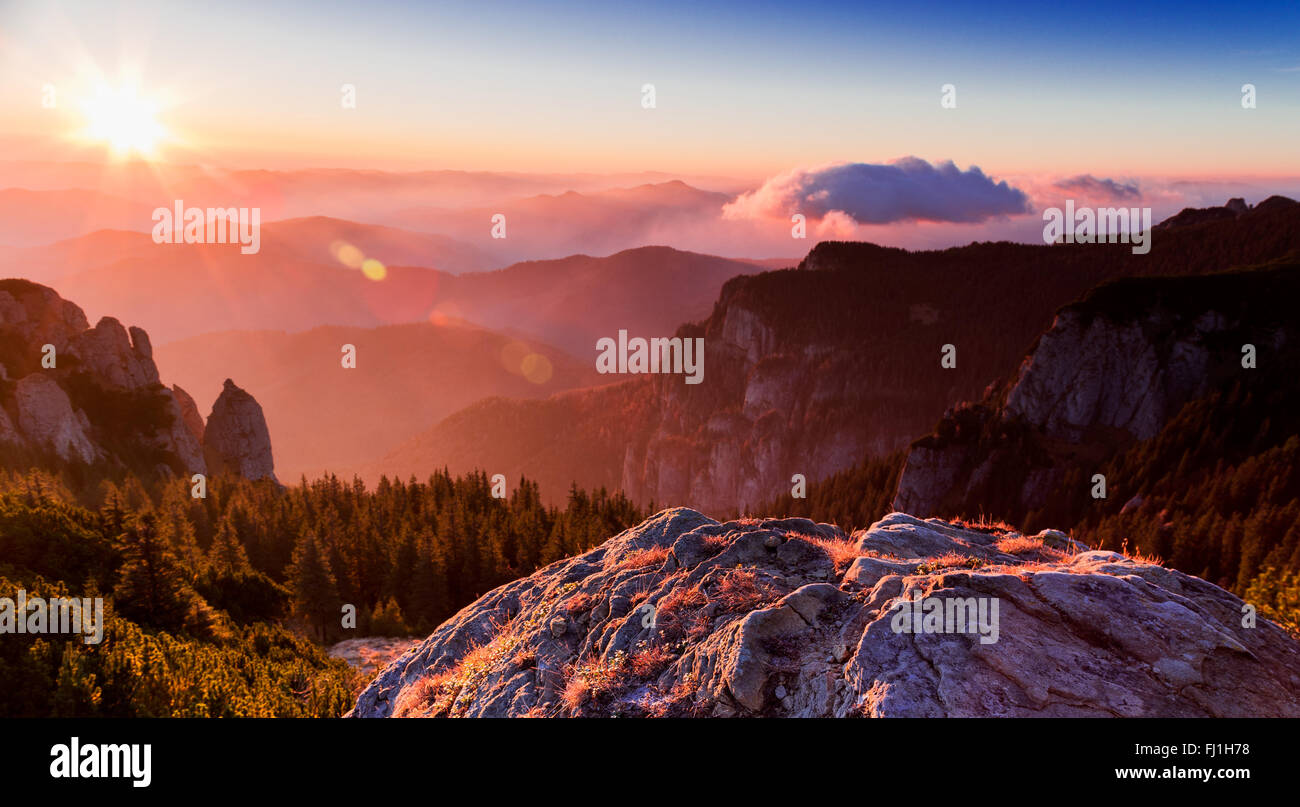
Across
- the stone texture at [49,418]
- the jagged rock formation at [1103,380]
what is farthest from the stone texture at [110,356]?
the jagged rock formation at [1103,380]

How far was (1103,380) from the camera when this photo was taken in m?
140

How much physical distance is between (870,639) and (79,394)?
145733mm

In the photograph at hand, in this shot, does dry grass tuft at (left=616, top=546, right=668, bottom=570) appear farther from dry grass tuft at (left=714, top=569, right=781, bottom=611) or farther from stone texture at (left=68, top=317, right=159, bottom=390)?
stone texture at (left=68, top=317, right=159, bottom=390)

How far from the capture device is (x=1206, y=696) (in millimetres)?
9227

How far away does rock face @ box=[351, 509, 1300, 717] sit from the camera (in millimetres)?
9359

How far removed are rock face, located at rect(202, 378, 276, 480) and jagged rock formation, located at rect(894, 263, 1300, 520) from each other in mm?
153866

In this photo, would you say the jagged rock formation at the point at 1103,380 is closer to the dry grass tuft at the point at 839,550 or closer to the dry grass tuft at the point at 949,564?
the dry grass tuft at the point at 839,550

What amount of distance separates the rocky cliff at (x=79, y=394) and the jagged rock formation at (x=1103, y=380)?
159m

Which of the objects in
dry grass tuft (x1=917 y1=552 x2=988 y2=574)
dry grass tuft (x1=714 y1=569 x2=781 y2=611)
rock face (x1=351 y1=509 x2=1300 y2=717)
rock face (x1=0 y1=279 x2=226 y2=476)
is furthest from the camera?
rock face (x1=0 y1=279 x2=226 y2=476)

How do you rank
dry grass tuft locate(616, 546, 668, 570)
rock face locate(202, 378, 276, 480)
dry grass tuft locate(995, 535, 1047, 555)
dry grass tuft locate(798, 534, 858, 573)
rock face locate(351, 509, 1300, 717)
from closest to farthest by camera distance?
rock face locate(351, 509, 1300, 717)
dry grass tuft locate(798, 534, 858, 573)
dry grass tuft locate(995, 535, 1047, 555)
dry grass tuft locate(616, 546, 668, 570)
rock face locate(202, 378, 276, 480)

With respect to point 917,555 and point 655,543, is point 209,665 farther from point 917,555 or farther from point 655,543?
point 917,555

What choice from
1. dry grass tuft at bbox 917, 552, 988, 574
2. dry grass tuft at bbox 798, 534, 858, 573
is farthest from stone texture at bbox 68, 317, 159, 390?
dry grass tuft at bbox 917, 552, 988, 574
